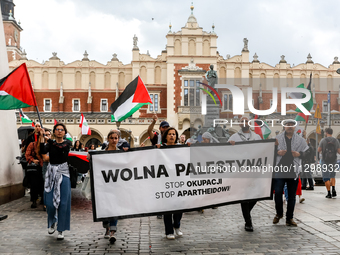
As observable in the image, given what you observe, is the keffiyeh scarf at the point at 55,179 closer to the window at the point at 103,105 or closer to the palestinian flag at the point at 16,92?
the palestinian flag at the point at 16,92

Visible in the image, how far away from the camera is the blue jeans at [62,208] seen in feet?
20.1

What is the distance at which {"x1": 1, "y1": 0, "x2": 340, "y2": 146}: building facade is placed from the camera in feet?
139

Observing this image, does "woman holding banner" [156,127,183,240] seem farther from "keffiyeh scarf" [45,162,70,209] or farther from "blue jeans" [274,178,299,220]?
"blue jeans" [274,178,299,220]

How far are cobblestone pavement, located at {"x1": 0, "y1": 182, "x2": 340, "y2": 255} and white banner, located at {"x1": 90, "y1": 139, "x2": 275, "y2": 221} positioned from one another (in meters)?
0.47

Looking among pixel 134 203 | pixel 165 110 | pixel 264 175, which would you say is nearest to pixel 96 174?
pixel 134 203

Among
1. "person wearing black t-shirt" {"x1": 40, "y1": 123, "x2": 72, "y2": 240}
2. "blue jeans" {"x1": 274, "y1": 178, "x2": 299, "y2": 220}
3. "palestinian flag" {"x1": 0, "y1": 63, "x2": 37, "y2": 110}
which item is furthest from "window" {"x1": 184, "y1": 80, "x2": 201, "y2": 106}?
"person wearing black t-shirt" {"x1": 40, "y1": 123, "x2": 72, "y2": 240}

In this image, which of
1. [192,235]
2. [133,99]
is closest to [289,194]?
[192,235]

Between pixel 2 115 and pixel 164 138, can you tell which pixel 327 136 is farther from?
pixel 2 115

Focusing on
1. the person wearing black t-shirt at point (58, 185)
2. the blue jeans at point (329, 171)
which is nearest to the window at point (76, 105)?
the blue jeans at point (329, 171)

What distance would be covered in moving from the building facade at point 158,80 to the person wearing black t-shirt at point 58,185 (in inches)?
1365

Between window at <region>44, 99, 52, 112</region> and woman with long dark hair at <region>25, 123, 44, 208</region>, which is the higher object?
window at <region>44, 99, 52, 112</region>

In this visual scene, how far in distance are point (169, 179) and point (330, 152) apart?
20.8 ft

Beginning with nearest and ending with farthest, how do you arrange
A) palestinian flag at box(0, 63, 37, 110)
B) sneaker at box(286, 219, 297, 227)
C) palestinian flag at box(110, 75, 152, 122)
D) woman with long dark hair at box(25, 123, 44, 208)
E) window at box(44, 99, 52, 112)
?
sneaker at box(286, 219, 297, 227)
palestinian flag at box(0, 63, 37, 110)
woman with long dark hair at box(25, 123, 44, 208)
palestinian flag at box(110, 75, 152, 122)
window at box(44, 99, 52, 112)

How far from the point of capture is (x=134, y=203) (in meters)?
5.93
